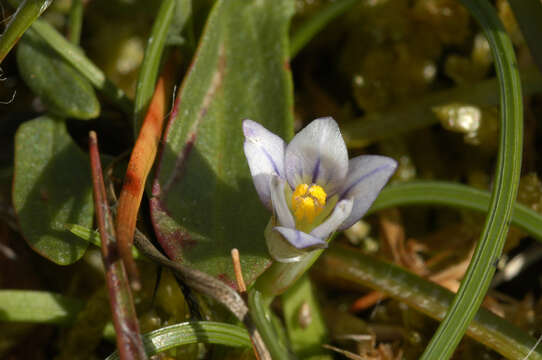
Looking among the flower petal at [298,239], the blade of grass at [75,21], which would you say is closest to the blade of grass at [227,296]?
the flower petal at [298,239]

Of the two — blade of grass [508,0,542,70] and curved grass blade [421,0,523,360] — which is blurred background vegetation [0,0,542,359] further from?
blade of grass [508,0,542,70]

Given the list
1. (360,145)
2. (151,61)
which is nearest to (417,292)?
(360,145)

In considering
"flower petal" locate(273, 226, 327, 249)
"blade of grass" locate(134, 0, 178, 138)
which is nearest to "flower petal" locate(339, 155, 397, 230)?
"flower petal" locate(273, 226, 327, 249)

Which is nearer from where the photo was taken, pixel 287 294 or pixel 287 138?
pixel 287 138

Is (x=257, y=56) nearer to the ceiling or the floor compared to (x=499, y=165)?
nearer to the ceiling

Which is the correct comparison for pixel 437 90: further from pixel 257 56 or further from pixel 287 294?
pixel 287 294

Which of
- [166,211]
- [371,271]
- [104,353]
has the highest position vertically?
[166,211]

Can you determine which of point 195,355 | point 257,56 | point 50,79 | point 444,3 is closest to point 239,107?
point 257,56
